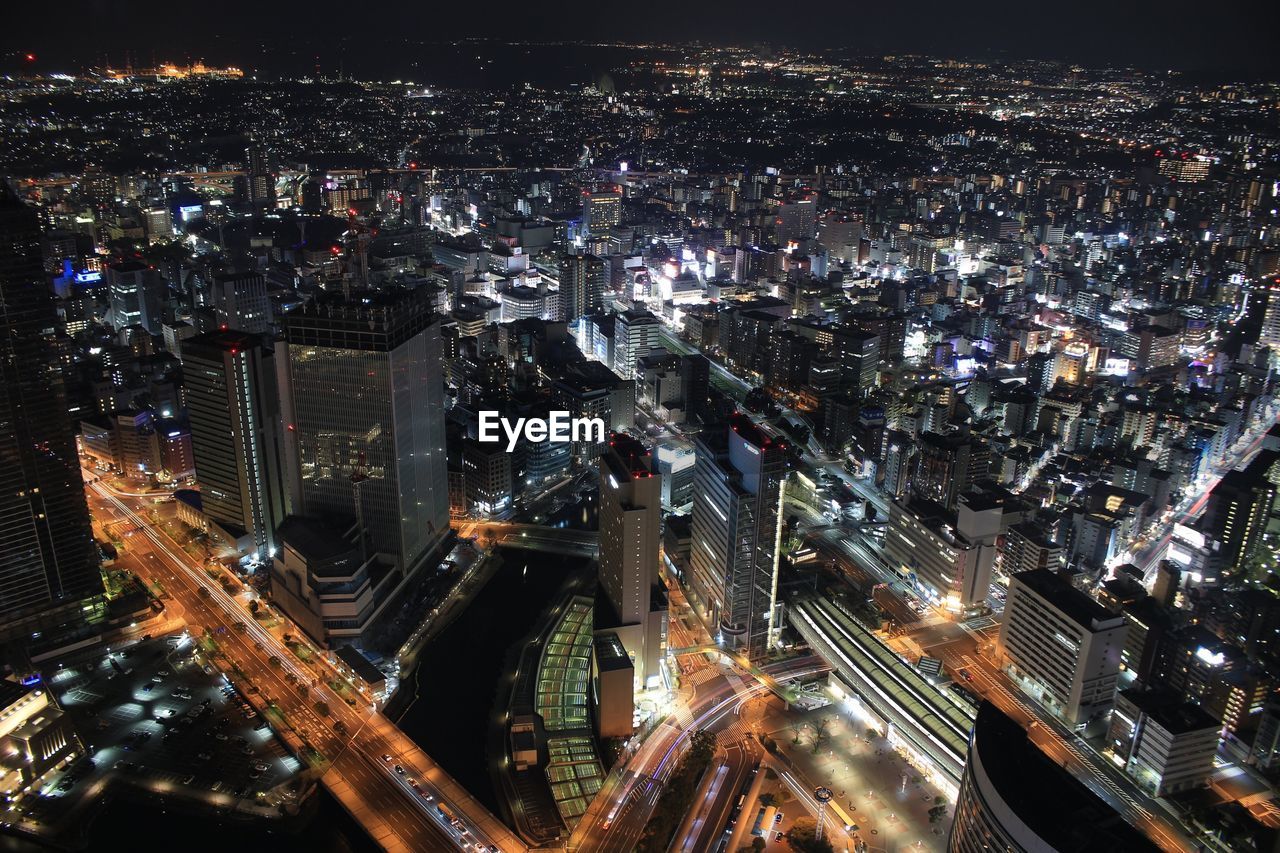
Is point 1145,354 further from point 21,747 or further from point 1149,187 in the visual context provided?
point 21,747

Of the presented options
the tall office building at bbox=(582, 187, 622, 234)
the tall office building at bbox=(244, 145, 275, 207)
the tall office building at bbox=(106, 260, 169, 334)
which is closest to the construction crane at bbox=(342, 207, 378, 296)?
the tall office building at bbox=(106, 260, 169, 334)

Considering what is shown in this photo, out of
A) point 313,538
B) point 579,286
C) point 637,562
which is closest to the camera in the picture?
point 637,562

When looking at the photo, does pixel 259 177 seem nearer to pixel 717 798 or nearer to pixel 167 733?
pixel 167 733

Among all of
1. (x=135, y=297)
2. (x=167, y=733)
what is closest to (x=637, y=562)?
(x=167, y=733)

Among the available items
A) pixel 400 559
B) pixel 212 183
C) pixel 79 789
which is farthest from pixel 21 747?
pixel 212 183

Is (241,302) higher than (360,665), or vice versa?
(241,302)

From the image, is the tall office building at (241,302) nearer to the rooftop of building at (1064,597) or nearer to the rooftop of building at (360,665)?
the rooftop of building at (360,665)

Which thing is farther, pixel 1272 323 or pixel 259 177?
pixel 259 177

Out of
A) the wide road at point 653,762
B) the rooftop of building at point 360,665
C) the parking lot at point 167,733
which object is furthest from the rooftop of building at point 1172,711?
the parking lot at point 167,733
